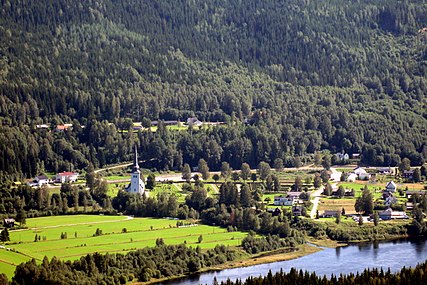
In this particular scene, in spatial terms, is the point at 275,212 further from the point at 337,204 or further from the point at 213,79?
the point at 213,79

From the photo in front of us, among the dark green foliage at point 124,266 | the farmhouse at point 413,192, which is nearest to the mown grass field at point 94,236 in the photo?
the dark green foliage at point 124,266

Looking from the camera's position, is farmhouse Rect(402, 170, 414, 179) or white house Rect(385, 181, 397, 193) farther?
farmhouse Rect(402, 170, 414, 179)

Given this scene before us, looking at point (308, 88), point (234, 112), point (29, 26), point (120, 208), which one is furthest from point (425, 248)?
point (29, 26)

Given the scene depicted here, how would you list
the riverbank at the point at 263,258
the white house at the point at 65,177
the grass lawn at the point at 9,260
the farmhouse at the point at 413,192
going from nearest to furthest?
the grass lawn at the point at 9,260
the riverbank at the point at 263,258
the farmhouse at the point at 413,192
the white house at the point at 65,177

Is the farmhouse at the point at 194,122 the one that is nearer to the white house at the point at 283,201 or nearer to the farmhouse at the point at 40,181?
the farmhouse at the point at 40,181

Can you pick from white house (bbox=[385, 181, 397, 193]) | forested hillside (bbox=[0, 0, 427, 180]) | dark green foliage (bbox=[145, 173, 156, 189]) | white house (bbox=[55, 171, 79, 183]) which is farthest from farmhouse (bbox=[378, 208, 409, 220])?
white house (bbox=[55, 171, 79, 183])

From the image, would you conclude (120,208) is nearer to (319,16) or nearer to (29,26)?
A: (29,26)

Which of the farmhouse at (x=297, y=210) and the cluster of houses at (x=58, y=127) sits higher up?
the cluster of houses at (x=58, y=127)

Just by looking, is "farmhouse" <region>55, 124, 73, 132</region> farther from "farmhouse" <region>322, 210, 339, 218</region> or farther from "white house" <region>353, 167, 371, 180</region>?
"farmhouse" <region>322, 210, 339, 218</region>
